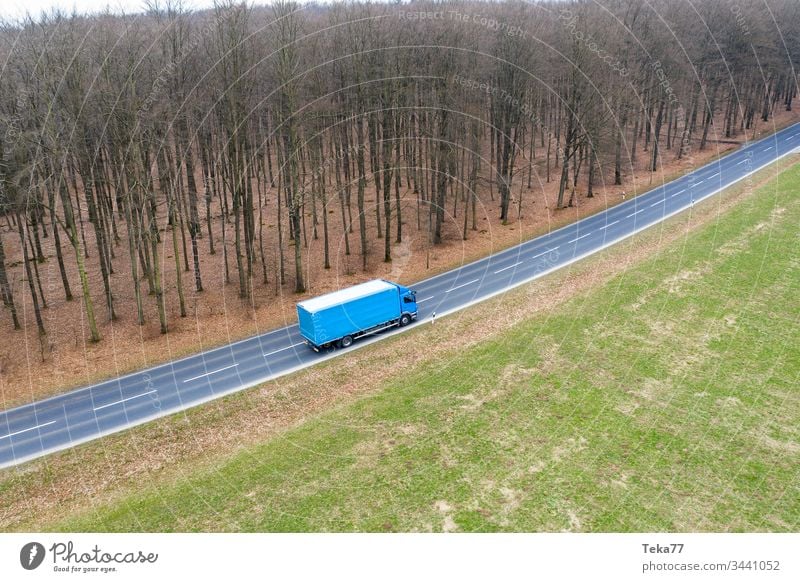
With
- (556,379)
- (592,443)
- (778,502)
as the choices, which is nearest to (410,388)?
(556,379)

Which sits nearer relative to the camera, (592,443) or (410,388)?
(592,443)

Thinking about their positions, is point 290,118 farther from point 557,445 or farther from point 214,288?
point 557,445

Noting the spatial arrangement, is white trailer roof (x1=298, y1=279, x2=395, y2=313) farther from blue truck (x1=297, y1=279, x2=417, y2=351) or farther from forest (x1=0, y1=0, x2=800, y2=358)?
forest (x1=0, y1=0, x2=800, y2=358)

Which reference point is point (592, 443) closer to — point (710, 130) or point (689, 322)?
point (689, 322)

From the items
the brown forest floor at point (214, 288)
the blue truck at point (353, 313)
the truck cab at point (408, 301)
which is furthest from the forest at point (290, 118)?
the truck cab at point (408, 301)

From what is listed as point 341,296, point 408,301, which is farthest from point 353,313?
point 408,301

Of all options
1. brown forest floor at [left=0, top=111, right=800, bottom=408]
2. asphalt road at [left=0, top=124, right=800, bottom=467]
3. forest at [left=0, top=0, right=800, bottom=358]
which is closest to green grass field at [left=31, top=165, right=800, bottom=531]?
asphalt road at [left=0, top=124, right=800, bottom=467]
